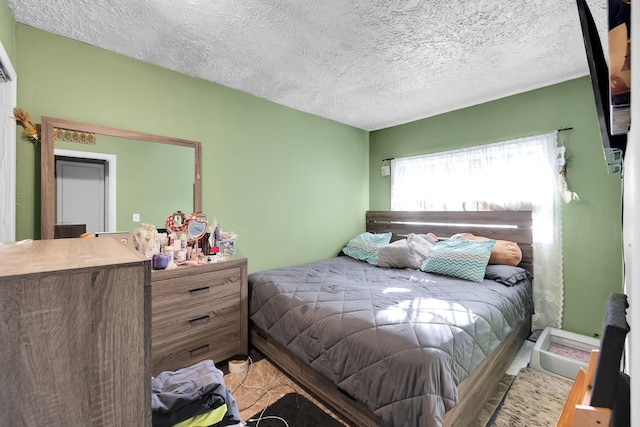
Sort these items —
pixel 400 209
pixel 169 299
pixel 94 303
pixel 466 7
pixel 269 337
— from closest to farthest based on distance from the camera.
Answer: pixel 94 303
pixel 466 7
pixel 169 299
pixel 269 337
pixel 400 209

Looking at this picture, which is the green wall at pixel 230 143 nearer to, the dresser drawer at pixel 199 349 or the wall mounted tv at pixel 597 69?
the dresser drawer at pixel 199 349

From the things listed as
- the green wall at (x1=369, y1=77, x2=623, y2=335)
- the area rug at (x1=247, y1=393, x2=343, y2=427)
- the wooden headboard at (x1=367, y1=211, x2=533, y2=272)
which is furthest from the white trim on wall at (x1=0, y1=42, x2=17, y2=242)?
the green wall at (x1=369, y1=77, x2=623, y2=335)

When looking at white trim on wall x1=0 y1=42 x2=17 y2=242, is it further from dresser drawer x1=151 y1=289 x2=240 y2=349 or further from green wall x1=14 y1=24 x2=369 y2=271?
dresser drawer x1=151 y1=289 x2=240 y2=349

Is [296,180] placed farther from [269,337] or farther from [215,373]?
[215,373]

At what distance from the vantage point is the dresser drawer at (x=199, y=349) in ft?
5.88

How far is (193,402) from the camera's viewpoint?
32.6 inches

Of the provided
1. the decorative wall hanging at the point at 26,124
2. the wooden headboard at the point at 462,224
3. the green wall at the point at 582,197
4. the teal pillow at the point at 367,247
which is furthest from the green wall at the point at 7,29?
the green wall at the point at 582,197

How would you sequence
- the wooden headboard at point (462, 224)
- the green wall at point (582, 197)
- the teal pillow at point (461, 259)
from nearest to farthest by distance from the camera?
the green wall at point (582, 197) → the teal pillow at point (461, 259) → the wooden headboard at point (462, 224)

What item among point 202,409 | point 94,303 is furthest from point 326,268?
point 94,303

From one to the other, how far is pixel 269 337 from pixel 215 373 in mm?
1169

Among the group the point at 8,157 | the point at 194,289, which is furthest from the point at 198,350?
the point at 8,157

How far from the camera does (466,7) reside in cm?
155

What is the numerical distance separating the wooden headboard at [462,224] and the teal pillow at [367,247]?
248 millimetres

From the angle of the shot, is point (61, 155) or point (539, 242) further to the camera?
point (539, 242)
